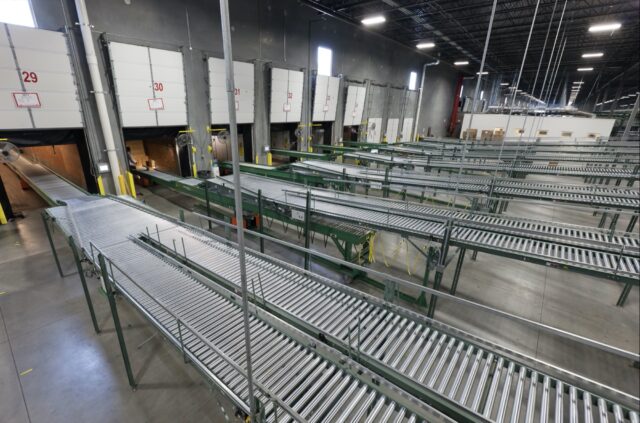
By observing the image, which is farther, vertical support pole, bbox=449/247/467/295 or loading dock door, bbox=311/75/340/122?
loading dock door, bbox=311/75/340/122

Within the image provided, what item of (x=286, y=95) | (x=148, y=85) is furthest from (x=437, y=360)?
(x=286, y=95)

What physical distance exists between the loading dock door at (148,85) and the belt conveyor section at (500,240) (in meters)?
6.35

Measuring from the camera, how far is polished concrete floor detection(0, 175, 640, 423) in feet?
11.2

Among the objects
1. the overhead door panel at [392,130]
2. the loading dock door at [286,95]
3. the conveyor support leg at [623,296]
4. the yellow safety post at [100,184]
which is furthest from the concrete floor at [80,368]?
the overhead door panel at [392,130]

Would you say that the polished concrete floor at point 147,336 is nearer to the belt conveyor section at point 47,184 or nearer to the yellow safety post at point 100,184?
the belt conveyor section at point 47,184

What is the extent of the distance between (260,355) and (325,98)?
15.4 metres

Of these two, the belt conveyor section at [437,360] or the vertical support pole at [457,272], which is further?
the vertical support pole at [457,272]

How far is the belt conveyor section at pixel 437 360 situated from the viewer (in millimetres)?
2227

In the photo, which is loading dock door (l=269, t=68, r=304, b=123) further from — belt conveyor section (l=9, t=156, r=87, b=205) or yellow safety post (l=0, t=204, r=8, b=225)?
yellow safety post (l=0, t=204, r=8, b=225)

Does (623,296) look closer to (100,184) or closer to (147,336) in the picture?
(147,336)

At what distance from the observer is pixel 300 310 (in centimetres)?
346

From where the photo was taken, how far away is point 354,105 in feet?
58.9

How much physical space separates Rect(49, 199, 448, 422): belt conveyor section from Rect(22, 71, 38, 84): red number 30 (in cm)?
595

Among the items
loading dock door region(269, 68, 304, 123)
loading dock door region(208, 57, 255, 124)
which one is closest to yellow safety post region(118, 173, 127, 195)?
loading dock door region(208, 57, 255, 124)
